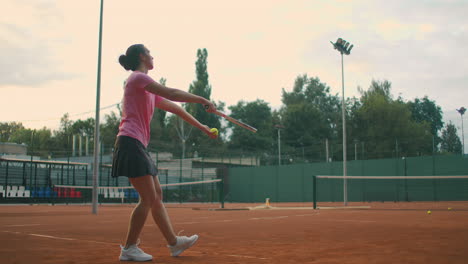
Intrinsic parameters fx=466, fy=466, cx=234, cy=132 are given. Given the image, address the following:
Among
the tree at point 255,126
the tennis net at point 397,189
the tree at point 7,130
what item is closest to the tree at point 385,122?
the tree at point 255,126

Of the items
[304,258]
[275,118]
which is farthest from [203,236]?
→ [275,118]

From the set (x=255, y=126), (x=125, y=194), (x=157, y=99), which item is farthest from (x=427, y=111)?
(x=157, y=99)

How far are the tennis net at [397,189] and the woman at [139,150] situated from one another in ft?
74.3

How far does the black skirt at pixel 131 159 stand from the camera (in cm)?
369

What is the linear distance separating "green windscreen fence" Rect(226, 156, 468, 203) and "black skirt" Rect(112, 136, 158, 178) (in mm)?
24748

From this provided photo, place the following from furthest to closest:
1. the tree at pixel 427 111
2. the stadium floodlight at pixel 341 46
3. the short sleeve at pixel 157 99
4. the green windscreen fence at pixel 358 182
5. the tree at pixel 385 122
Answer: the tree at pixel 427 111
the tree at pixel 385 122
the green windscreen fence at pixel 358 182
the stadium floodlight at pixel 341 46
the short sleeve at pixel 157 99

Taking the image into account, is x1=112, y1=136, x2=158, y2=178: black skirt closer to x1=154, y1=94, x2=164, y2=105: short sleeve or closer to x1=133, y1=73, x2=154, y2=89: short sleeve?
x1=133, y1=73, x2=154, y2=89: short sleeve

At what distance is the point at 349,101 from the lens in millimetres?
67312

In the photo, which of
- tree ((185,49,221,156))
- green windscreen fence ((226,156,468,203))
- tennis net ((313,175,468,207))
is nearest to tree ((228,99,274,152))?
tree ((185,49,221,156))

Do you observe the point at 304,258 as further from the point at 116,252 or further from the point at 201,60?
the point at 201,60

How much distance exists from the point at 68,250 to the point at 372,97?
5836cm

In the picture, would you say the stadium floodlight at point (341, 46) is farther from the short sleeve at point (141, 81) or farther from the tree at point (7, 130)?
the tree at point (7, 130)

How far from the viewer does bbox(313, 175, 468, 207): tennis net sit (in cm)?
2512

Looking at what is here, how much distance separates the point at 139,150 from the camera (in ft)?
12.4
